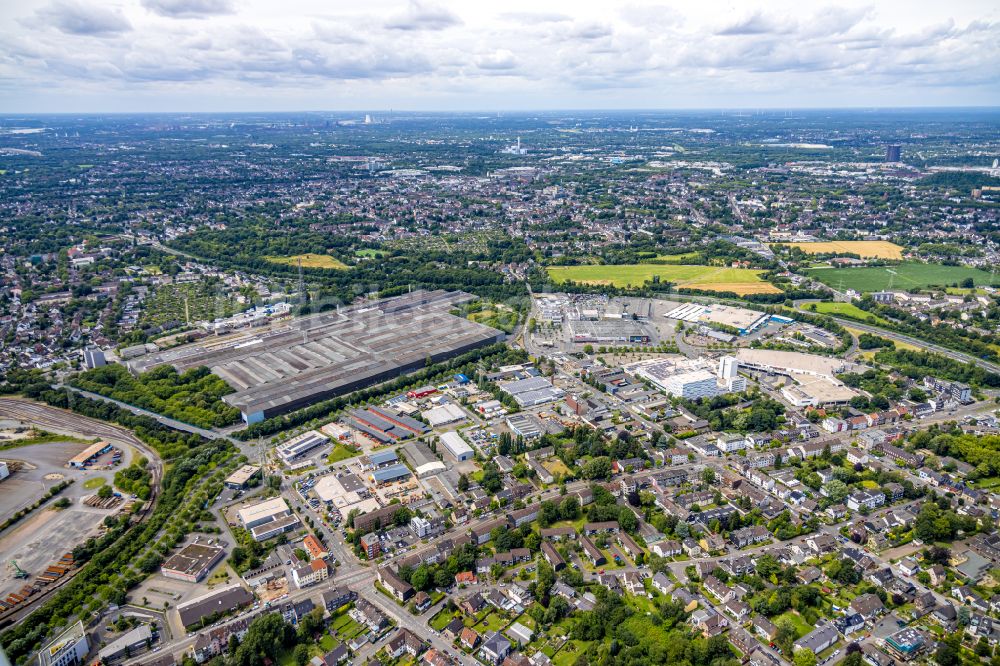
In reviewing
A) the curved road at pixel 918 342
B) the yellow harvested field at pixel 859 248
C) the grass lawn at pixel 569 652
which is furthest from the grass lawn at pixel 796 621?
the yellow harvested field at pixel 859 248

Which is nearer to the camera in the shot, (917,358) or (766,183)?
(917,358)

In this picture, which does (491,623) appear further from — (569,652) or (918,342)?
(918,342)

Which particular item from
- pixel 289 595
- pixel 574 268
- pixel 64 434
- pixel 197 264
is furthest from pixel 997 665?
pixel 197 264

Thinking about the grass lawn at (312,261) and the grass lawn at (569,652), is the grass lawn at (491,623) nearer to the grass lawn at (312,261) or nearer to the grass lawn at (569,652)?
the grass lawn at (569,652)

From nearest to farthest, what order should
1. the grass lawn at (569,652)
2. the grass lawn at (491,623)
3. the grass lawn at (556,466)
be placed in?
the grass lawn at (569,652), the grass lawn at (491,623), the grass lawn at (556,466)

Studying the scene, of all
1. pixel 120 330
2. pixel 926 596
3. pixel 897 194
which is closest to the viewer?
pixel 926 596

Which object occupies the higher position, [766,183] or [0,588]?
[766,183]

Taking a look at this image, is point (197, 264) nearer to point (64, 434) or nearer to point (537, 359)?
point (64, 434)

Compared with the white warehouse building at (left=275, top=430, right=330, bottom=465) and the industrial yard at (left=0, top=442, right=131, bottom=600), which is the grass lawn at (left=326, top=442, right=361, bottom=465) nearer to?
the white warehouse building at (left=275, top=430, right=330, bottom=465)
